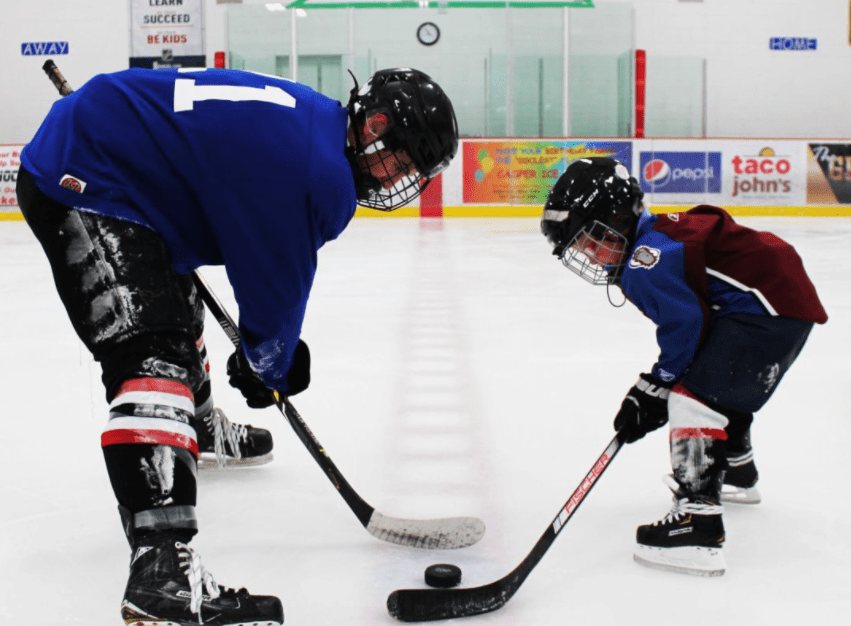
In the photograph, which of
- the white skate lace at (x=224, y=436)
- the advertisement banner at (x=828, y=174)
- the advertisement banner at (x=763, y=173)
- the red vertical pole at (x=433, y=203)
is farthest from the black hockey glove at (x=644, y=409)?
the advertisement banner at (x=828, y=174)

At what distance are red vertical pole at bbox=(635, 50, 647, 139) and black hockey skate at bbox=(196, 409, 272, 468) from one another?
8.94 meters

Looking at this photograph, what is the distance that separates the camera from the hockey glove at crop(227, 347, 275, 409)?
5.37 ft

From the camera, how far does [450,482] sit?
1891mm

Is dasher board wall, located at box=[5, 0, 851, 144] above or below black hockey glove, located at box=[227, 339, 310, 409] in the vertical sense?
above

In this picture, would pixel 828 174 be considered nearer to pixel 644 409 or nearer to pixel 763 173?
pixel 763 173

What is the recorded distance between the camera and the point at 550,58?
10539 mm

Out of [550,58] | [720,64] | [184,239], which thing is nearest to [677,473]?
[184,239]

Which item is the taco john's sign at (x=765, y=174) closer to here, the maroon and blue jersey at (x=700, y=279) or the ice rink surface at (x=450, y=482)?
the ice rink surface at (x=450, y=482)

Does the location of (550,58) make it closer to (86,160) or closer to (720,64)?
(720,64)

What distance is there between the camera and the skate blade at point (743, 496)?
5.76ft

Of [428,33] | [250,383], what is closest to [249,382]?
[250,383]

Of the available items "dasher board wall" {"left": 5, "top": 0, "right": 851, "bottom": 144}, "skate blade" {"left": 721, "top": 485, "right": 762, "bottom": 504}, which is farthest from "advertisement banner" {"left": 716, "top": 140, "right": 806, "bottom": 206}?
"skate blade" {"left": 721, "top": 485, "right": 762, "bottom": 504}

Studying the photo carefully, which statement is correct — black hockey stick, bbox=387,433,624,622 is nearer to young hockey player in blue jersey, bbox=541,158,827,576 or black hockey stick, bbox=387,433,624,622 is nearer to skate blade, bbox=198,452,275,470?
young hockey player in blue jersey, bbox=541,158,827,576

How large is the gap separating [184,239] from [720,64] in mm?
11451
